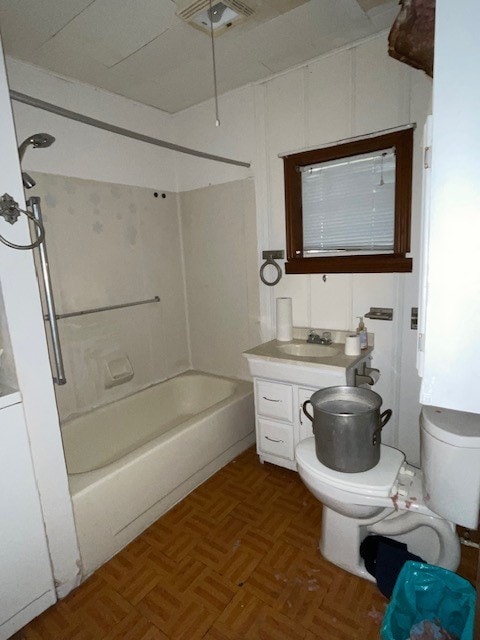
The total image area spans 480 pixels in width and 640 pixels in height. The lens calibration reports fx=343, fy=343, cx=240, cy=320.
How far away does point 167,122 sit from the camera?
8.96ft

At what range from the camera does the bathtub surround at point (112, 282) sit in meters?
2.13

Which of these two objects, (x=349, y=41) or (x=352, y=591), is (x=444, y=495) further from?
(x=349, y=41)

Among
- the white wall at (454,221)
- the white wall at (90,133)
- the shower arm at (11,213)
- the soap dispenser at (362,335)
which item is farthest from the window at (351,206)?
the shower arm at (11,213)

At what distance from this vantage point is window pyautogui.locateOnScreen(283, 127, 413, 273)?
1.90 meters

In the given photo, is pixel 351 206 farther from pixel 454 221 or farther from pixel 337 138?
pixel 454 221

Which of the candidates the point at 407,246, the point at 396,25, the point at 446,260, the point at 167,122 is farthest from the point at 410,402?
the point at 167,122

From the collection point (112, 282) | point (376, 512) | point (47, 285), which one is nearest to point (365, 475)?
point (376, 512)

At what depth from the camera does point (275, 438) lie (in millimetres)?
2119

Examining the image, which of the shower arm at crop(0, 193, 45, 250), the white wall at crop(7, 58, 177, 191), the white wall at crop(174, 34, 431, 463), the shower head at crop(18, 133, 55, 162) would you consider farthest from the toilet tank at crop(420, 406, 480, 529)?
the white wall at crop(7, 58, 177, 191)

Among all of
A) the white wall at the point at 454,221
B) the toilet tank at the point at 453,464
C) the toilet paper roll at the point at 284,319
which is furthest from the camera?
the toilet paper roll at the point at 284,319

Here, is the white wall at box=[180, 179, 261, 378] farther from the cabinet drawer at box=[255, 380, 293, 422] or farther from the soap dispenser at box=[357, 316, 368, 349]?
the soap dispenser at box=[357, 316, 368, 349]

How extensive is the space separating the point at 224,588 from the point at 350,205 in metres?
2.09

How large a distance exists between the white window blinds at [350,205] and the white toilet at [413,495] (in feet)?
3.94

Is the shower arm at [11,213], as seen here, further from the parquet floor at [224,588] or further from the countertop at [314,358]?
the parquet floor at [224,588]
